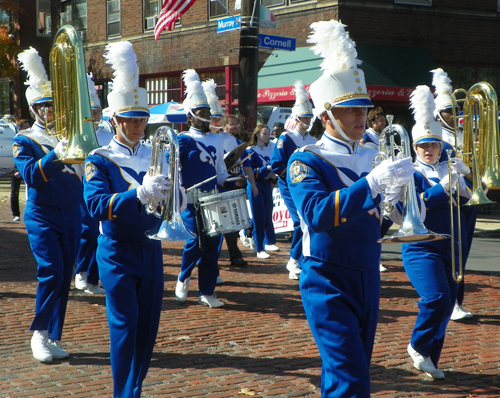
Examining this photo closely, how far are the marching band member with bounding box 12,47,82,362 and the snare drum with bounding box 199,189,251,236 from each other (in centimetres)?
158

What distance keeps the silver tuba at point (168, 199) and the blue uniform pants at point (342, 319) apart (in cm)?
73

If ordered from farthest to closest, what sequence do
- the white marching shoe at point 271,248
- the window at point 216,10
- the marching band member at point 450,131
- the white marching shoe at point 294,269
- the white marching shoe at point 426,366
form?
the window at point 216,10
the white marching shoe at point 271,248
the white marching shoe at point 294,269
the marching band member at point 450,131
the white marching shoe at point 426,366

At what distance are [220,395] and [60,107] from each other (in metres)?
2.31

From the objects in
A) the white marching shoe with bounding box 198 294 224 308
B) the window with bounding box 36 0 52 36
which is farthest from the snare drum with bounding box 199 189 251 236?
the window with bounding box 36 0 52 36

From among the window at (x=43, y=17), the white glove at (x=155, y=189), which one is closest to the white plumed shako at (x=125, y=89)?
the white glove at (x=155, y=189)

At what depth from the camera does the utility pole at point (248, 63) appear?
42.9 feet

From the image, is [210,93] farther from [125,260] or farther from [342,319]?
[342,319]

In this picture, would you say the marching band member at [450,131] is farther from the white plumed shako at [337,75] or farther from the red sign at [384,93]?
the red sign at [384,93]

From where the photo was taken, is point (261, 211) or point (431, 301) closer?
point (431, 301)

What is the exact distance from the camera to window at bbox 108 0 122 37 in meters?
24.9

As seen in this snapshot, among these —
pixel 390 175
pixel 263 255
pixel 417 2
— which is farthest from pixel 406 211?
pixel 417 2

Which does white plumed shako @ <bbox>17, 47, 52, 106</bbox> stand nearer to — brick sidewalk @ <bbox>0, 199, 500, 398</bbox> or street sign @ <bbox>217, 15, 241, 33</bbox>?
brick sidewalk @ <bbox>0, 199, 500, 398</bbox>

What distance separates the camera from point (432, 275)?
5375 mm

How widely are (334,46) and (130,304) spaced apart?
188cm
